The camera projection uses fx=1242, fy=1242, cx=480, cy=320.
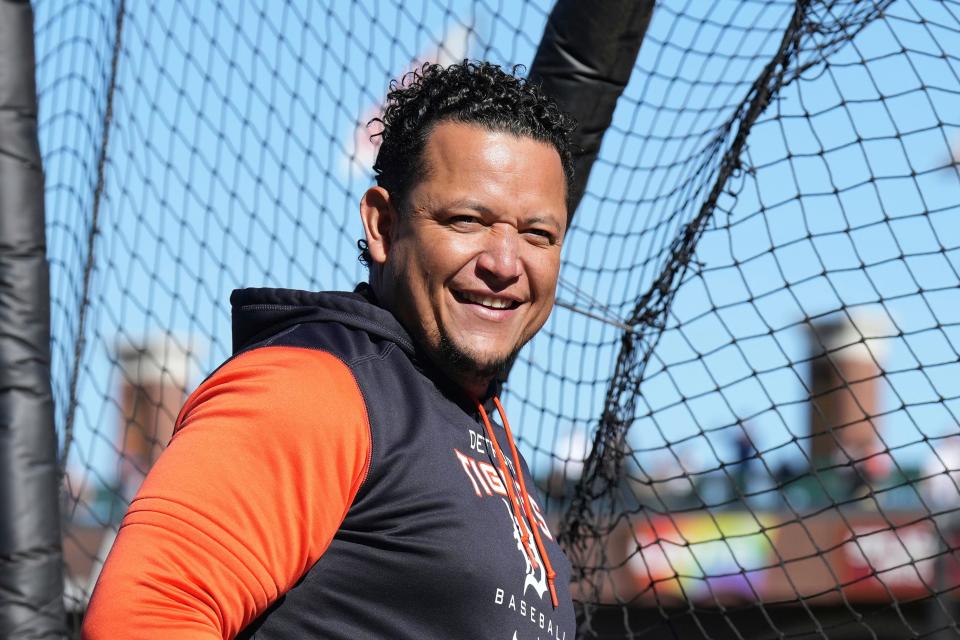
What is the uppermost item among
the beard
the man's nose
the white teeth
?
the man's nose

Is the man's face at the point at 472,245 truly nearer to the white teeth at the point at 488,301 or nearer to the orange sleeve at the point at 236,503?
the white teeth at the point at 488,301

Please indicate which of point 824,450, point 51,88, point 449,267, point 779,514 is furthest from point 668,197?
point 824,450

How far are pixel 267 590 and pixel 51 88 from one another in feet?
8.66

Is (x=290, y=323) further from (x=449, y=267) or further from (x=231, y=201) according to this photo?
(x=231, y=201)

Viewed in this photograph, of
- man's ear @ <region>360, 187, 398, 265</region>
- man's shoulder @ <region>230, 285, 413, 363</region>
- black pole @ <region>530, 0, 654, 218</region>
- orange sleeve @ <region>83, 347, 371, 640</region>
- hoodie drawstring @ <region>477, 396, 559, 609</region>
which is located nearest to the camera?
orange sleeve @ <region>83, 347, 371, 640</region>

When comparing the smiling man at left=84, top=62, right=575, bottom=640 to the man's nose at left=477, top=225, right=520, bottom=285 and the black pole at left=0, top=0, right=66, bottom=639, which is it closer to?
the man's nose at left=477, top=225, right=520, bottom=285

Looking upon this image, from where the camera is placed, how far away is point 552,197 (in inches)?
68.3

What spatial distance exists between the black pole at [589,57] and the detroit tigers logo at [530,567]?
109cm

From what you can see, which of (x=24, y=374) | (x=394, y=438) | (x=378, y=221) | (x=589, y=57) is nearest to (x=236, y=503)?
(x=394, y=438)

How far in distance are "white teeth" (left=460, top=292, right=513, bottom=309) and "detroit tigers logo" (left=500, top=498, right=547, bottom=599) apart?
26 centimetres

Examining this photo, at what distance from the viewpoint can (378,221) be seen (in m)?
1.79

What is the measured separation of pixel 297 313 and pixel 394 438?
0.22 metres

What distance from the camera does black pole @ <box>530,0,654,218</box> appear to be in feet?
8.46

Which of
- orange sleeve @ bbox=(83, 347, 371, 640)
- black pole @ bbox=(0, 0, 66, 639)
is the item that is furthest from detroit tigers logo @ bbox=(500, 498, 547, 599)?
black pole @ bbox=(0, 0, 66, 639)
